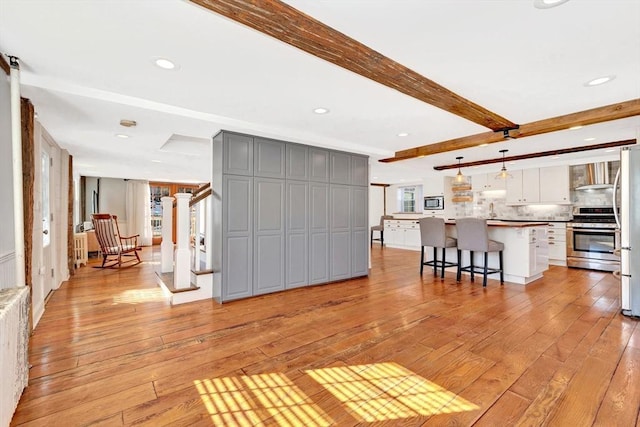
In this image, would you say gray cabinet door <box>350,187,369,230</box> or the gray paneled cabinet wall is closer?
the gray paneled cabinet wall

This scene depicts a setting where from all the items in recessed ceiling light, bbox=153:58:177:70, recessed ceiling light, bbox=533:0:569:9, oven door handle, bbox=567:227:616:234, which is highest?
recessed ceiling light, bbox=153:58:177:70

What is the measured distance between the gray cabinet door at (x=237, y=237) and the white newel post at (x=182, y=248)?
519mm

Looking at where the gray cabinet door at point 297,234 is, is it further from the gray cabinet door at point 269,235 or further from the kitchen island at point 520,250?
the kitchen island at point 520,250

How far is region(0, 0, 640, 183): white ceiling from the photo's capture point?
1707 millimetres

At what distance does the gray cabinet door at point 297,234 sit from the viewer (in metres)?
4.30

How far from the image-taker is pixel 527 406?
1737 millimetres

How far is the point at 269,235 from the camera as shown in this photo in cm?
410

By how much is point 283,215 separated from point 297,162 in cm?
81

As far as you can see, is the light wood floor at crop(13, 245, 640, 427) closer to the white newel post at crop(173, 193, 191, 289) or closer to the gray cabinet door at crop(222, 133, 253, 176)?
the white newel post at crop(173, 193, 191, 289)

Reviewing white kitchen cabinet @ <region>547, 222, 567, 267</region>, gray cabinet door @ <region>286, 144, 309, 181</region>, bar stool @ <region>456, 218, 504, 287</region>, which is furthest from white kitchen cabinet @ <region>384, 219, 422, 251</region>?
gray cabinet door @ <region>286, 144, 309, 181</region>

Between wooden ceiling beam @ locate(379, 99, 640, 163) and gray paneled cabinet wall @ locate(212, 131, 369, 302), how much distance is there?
1237 millimetres

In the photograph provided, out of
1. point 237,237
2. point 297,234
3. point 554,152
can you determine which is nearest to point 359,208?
point 297,234

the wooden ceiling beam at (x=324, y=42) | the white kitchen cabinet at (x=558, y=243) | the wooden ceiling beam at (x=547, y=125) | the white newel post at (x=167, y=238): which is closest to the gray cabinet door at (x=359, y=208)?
the wooden ceiling beam at (x=547, y=125)

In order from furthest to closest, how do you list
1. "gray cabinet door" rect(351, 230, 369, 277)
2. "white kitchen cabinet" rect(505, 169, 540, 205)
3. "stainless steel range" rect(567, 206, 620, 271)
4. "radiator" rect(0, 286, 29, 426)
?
"white kitchen cabinet" rect(505, 169, 540, 205) < "stainless steel range" rect(567, 206, 620, 271) < "gray cabinet door" rect(351, 230, 369, 277) < "radiator" rect(0, 286, 29, 426)
